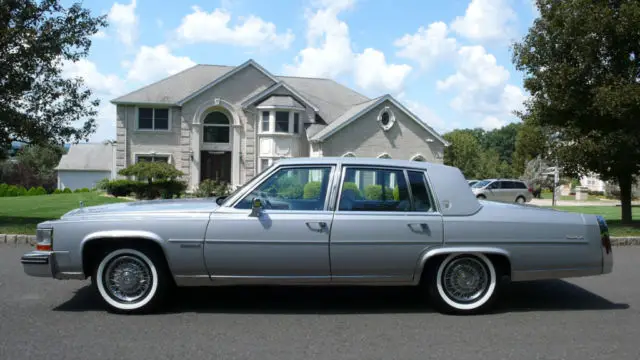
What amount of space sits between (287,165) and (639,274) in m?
6.08

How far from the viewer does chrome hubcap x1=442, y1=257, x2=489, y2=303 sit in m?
6.27

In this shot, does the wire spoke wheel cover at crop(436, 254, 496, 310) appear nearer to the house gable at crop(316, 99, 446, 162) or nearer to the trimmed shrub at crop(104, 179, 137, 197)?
the trimmed shrub at crop(104, 179, 137, 197)

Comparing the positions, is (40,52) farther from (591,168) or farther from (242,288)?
(591,168)

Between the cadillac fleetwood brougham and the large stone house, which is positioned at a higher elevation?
the large stone house

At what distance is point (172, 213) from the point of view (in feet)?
19.9

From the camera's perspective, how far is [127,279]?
611 cm

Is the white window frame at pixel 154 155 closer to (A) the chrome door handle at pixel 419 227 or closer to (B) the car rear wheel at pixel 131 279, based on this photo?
(B) the car rear wheel at pixel 131 279

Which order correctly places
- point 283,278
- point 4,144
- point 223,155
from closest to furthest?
point 283,278 < point 4,144 < point 223,155

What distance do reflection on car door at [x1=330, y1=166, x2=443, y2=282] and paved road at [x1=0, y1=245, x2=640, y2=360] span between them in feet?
1.65

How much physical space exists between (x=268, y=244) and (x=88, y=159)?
6016 centimetres

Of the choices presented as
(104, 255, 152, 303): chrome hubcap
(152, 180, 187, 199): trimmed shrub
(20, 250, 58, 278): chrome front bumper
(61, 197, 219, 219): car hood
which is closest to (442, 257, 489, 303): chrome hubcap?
(61, 197, 219, 219): car hood

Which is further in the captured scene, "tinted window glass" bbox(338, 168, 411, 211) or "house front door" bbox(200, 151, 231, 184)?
"house front door" bbox(200, 151, 231, 184)

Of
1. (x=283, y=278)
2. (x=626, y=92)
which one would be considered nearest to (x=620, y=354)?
(x=283, y=278)

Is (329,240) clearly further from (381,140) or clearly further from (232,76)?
(232,76)
